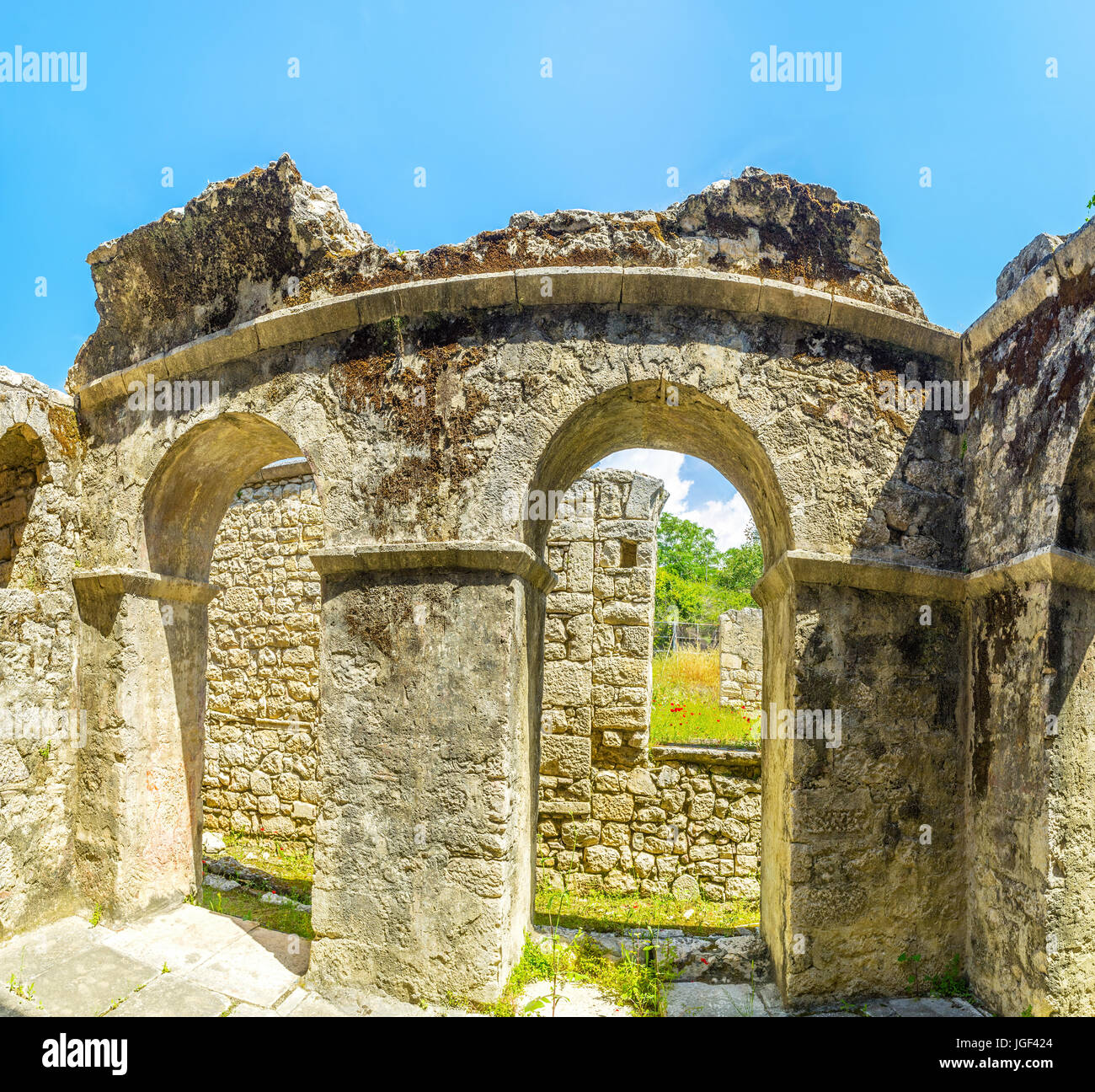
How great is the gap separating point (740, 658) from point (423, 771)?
7.02m

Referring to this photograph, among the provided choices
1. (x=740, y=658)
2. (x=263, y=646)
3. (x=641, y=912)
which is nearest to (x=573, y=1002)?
(x=641, y=912)

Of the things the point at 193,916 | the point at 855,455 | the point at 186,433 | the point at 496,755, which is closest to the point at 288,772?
the point at 193,916

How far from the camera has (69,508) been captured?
15.5 feet

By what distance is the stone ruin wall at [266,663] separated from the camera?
6707 mm

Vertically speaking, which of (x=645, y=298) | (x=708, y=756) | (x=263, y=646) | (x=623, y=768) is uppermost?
(x=645, y=298)

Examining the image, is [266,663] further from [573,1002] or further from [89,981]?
[573,1002]

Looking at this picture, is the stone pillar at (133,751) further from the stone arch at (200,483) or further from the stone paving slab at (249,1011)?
the stone paving slab at (249,1011)

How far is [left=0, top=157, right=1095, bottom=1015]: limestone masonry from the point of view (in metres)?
3.27

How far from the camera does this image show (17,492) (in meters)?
4.70

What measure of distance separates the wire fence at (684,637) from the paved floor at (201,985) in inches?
338

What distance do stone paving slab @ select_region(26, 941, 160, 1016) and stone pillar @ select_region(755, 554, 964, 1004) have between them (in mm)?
3230

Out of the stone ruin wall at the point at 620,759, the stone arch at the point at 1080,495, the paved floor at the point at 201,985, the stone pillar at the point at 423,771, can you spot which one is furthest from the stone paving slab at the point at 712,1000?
the stone arch at the point at 1080,495
